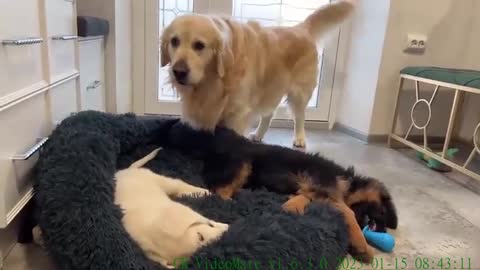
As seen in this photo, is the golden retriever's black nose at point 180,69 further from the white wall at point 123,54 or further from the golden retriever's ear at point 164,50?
the white wall at point 123,54

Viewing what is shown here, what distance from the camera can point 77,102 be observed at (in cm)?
164

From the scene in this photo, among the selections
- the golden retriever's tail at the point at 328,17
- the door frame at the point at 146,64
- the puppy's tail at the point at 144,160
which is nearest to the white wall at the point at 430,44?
the golden retriever's tail at the point at 328,17

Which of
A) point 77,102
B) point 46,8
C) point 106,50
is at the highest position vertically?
point 46,8

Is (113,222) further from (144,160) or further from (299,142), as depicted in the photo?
(299,142)

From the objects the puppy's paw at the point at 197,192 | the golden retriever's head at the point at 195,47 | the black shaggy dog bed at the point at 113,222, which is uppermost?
the golden retriever's head at the point at 195,47

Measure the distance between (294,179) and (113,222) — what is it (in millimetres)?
619

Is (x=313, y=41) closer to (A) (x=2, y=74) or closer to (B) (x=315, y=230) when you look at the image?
(B) (x=315, y=230)

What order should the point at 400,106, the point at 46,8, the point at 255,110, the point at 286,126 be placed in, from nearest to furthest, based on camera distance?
the point at 46,8 < the point at 255,110 < the point at 400,106 < the point at 286,126

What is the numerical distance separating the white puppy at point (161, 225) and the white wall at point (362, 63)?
176 cm

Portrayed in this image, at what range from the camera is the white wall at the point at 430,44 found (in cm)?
235

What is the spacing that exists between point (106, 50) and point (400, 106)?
69.2 inches

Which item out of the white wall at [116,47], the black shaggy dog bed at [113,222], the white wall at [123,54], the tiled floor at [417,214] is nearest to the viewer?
the black shaggy dog bed at [113,222]

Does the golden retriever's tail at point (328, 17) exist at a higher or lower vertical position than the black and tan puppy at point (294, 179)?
higher

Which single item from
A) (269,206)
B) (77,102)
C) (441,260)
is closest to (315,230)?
(269,206)
